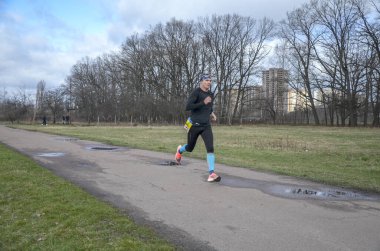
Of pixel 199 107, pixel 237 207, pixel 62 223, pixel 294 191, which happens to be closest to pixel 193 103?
pixel 199 107

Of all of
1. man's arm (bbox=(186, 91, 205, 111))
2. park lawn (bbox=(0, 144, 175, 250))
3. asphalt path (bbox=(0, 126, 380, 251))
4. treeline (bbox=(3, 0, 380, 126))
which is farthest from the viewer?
treeline (bbox=(3, 0, 380, 126))

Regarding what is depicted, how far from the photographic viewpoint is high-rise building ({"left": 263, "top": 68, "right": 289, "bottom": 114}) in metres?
69.2

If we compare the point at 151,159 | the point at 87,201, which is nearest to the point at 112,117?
the point at 151,159

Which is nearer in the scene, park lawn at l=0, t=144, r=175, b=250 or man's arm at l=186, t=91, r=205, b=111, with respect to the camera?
park lawn at l=0, t=144, r=175, b=250

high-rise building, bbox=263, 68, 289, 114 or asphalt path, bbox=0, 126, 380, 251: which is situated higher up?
high-rise building, bbox=263, 68, 289, 114

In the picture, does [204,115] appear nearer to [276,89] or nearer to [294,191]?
[294,191]

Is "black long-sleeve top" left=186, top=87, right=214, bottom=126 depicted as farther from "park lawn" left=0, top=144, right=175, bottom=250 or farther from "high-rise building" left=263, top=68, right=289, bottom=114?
"high-rise building" left=263, top=68, right=289, bottom=114

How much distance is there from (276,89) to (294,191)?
68.5 m

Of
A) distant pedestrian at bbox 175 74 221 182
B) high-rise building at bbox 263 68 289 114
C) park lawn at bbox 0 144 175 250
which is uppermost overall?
high-rise building at bbox 263 68 289 114

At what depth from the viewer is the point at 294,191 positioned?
7.49m

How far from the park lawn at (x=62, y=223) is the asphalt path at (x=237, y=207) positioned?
0.30 metres

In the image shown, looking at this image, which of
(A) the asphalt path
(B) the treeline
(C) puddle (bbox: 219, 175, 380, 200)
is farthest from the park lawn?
(B) the treeline

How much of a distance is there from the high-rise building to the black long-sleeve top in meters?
60.7

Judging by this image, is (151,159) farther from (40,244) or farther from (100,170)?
(40,244)
